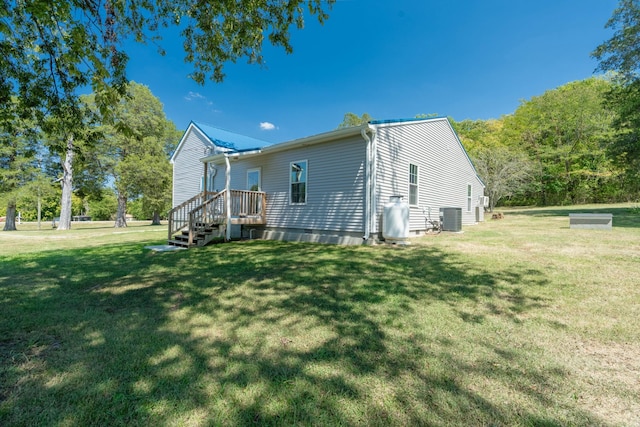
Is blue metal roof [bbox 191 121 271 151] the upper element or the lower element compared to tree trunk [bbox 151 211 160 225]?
upper

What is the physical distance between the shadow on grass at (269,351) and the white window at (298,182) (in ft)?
18.0

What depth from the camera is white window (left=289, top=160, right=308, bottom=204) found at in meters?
10.1

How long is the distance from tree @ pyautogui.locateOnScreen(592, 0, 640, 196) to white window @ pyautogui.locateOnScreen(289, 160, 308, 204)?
673 inches

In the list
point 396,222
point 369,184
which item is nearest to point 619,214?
point 396,222

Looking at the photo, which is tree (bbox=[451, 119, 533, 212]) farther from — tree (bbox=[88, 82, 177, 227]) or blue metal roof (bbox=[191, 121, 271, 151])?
tree (bbox=[88, 82, 177, 227])

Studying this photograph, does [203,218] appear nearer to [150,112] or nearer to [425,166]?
[425,166]

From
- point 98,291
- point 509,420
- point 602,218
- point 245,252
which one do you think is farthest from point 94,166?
point 602,218

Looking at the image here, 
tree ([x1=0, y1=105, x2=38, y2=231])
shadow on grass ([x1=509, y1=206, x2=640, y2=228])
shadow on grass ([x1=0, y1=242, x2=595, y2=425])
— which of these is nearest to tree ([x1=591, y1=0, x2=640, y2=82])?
shadow on grass ([x1=509, y1=206, x2=640, y2=228])

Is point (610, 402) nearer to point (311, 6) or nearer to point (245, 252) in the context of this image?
point (311, 6)

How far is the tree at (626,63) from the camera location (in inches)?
546

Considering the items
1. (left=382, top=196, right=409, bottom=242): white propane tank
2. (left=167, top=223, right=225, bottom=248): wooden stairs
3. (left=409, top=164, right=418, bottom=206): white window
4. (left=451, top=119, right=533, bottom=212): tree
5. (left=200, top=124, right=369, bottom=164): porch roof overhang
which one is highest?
(left=451, top=119, right=533, bottom=212): tree

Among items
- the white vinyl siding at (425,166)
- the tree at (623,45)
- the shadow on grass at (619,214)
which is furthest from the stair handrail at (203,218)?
the tree at (623,45)

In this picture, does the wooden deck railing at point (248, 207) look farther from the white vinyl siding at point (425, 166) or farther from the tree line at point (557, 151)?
the tree line at point (557, 151)

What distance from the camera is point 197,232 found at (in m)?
9.21
